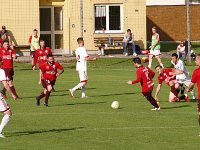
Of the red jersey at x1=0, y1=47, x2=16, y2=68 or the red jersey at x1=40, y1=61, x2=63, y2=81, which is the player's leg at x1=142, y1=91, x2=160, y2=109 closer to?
the red jersey at x1=40, y1=61, x2=63, y2=81

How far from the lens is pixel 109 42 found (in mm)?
51844

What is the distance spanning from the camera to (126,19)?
173ft

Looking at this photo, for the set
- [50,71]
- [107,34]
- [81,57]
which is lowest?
[50,71]

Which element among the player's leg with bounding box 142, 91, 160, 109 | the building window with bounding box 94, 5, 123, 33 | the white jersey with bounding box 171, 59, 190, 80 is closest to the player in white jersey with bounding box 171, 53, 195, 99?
the white jersey with bounding box 171, 59, 190, 80

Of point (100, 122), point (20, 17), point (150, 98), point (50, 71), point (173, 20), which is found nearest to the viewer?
point (100, 122)

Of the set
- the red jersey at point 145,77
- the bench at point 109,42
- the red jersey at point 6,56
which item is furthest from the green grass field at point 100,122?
the bench at point 109,42

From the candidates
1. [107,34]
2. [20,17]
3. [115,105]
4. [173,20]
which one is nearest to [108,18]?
[107,34]

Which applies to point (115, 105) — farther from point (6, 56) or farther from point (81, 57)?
point (6, 56)

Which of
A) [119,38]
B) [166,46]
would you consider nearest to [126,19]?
[119,38]

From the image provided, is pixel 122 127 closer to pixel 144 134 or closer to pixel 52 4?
pixel 144 134

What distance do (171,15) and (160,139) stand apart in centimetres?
5118

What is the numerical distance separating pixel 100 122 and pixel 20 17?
29.1 meters

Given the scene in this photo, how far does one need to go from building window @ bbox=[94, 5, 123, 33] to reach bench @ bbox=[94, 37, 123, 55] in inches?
26.7

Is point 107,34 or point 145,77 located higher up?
point 107,34
